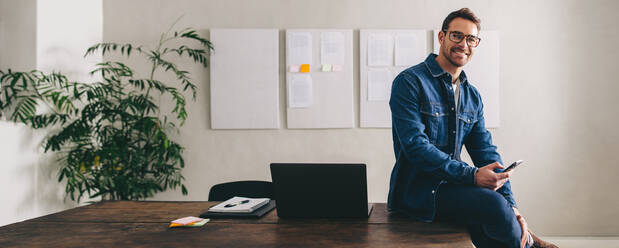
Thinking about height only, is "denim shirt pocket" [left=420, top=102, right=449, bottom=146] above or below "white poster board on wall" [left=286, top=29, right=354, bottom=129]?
below

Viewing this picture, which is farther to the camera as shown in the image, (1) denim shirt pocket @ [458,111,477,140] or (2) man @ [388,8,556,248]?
(1) denim shirt pocket @ [458,111,477,140]

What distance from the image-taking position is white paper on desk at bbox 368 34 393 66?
10.9 ft

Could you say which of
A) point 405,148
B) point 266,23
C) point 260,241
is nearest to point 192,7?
point 266,23

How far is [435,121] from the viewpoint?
1767 millimetres

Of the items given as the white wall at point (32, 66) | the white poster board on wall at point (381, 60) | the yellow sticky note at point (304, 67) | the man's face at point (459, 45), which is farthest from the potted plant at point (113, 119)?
the man's face at point (459, 45)

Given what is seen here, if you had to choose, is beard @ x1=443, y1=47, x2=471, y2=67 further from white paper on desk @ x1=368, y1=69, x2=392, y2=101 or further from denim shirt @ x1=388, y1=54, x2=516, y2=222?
white paper on desk @ x1=368, y1=69, x2=392, y2=101

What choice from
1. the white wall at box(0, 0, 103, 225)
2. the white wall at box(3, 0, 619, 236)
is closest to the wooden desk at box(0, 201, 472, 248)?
the white wall at box(0, 0, 103, 225)

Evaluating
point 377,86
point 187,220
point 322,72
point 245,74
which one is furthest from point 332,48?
point 187,220

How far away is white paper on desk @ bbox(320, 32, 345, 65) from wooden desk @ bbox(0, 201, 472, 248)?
1.93 metres

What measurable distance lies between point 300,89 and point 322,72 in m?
0.24

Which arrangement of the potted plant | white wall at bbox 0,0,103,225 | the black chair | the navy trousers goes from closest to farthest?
the navy trousers → the black chair → white wall at bbox 0,0,103,225 → the potted plant

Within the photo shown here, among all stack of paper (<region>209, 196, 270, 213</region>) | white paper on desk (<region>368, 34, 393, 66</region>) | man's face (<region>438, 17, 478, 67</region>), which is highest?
white paper on desk (<region>368, 34, 393, 66</region>)

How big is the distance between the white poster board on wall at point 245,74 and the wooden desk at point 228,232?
178 centimetres

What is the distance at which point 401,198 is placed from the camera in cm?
167
